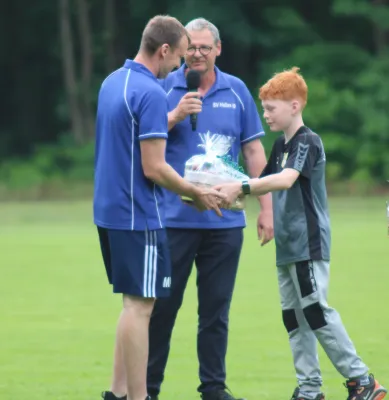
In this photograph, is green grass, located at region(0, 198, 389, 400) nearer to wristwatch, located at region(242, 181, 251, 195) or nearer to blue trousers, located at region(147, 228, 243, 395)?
blue trousers, located at region(147, 228, 243, 395)

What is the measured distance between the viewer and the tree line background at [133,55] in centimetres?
3569

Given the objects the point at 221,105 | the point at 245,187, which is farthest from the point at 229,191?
the point at 221,105

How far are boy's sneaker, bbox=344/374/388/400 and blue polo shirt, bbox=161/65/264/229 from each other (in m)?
1.16

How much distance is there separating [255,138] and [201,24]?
74 cm

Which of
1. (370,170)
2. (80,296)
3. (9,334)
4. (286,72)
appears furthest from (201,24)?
(370,170)

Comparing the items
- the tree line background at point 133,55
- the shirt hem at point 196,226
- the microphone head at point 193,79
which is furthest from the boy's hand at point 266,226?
the tree line background at point 133,55

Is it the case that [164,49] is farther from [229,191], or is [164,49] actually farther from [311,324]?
[311,324]

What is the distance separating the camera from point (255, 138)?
24.7 feet

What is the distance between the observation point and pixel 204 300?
7.45 metres

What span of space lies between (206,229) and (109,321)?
3.25 meters

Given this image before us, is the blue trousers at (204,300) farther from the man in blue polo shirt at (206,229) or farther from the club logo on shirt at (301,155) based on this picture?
the club logo on shirt at (301,155)

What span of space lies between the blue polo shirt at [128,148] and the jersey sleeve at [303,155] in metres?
0.76

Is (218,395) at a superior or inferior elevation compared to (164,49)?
inferior

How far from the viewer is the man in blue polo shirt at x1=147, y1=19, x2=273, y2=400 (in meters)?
7.33
